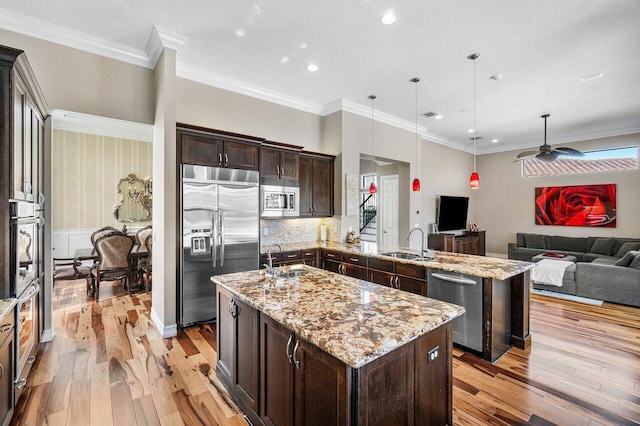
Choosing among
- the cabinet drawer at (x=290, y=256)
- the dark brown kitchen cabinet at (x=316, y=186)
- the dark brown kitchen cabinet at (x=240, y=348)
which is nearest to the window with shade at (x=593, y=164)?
the dark brown kitchen cabinet at (x=316, y=186)

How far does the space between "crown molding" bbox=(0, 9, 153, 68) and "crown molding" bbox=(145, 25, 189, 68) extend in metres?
0.23

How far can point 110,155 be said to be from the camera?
6812 mm

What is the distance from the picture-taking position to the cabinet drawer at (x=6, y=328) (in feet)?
5.86

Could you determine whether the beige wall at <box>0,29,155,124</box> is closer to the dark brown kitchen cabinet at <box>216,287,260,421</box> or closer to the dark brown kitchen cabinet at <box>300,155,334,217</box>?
the dark brown kitchen cabinet at <box>300,155,334,217</box>

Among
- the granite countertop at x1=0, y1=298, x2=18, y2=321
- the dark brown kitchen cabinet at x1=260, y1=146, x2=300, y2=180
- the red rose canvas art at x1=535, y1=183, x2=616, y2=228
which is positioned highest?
Answer: the dark brown kitchen cabinet at x1=260, y1=146, x2=300, y2=180

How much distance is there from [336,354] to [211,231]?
2.90 metres

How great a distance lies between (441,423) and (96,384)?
2711mm

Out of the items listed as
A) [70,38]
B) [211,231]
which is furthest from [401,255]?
[70,38]

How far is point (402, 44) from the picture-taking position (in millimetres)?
3410

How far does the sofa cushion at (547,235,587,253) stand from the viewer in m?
6.97

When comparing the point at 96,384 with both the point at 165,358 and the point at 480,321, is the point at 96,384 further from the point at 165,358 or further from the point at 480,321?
the point at 480,321

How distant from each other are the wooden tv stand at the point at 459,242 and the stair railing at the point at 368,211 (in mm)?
1794

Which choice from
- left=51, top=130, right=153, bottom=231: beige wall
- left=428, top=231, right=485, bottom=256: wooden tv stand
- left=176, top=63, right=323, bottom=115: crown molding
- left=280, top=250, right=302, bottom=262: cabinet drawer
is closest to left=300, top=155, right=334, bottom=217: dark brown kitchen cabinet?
left=280, top=250, right=302, bottom=262: cabinet drawer

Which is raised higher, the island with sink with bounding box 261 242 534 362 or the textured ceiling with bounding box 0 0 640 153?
the textured ceiling with bounding box 0 0 640 153
